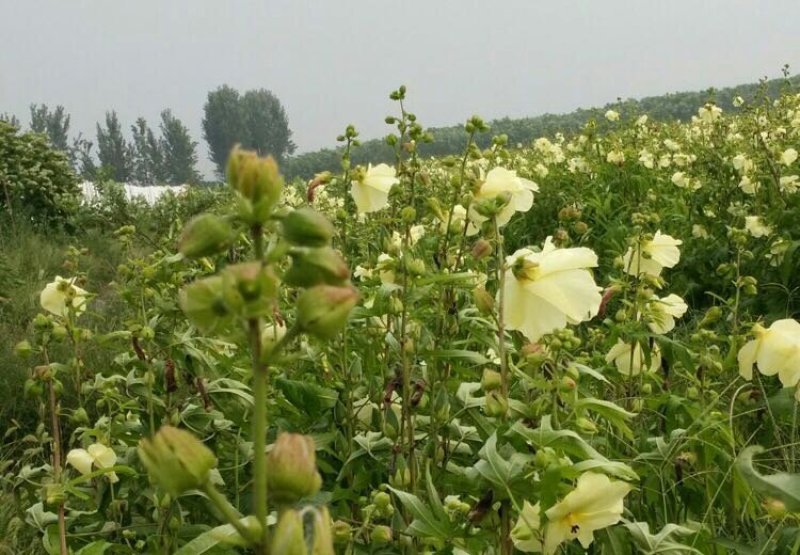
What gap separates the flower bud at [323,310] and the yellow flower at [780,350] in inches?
40.2

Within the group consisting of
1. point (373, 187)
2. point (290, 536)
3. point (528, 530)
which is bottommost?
point (528, 530)

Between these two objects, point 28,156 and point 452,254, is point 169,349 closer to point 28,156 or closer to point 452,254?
point 452,254

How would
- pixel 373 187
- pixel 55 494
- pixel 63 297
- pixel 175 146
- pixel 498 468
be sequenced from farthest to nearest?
pixel 175 146, pixel 373 187, pixel 63 297, pixel 55 494, pixel 498 468

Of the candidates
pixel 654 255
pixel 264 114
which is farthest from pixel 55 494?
pixel 264 114

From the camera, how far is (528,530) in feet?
3.76

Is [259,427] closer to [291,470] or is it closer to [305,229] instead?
[291,470]

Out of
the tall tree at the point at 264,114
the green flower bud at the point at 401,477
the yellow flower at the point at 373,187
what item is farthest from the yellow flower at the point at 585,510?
the tall tree at the point at 264,114

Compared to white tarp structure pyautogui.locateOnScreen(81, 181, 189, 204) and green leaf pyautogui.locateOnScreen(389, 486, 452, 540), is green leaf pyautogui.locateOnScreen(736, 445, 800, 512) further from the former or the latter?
white tarp structure pyautogui.locateOnScreen(81, 181, 189, 204)

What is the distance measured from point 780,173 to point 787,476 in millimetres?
3585

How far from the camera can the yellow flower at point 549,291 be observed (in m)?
1.26

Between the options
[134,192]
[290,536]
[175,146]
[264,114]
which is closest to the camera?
[290,536]

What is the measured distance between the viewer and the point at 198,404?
170 centimetres

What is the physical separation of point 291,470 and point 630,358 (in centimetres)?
138

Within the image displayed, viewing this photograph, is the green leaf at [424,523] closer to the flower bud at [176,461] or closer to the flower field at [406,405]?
the flower field at [406,405]
